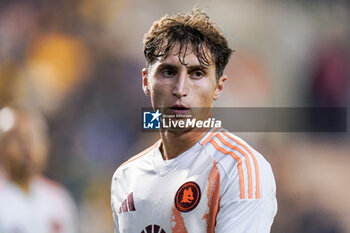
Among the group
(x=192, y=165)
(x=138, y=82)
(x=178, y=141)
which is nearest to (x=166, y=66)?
(x=178, y=141)

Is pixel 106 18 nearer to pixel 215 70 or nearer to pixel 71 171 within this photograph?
pixel 71 171

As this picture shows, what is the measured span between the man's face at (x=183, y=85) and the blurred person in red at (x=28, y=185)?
6.33 feet

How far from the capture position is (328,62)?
3.72m

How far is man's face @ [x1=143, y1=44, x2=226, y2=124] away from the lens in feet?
6.74

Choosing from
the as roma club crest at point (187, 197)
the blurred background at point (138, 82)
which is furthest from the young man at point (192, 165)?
the blurred background at point (138, 82)

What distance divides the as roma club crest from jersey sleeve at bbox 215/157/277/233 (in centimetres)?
12

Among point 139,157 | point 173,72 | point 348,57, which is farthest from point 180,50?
point 348,57

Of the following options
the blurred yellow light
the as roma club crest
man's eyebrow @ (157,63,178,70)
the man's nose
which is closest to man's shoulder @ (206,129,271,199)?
the as roma club crest

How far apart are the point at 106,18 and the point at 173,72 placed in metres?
2.00

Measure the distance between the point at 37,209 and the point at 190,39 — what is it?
2264 mm

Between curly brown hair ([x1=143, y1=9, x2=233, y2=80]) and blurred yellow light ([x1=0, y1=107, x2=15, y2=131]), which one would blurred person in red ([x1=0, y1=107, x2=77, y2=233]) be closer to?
blurred yellow light ([x1=0, y1=107, x2=15, y2=131])

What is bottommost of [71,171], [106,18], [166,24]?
[71,171]

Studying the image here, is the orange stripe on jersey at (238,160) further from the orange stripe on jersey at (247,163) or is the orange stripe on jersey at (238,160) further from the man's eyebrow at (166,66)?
the man's eyebrow at (166,66)

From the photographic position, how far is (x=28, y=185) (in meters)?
3.76
